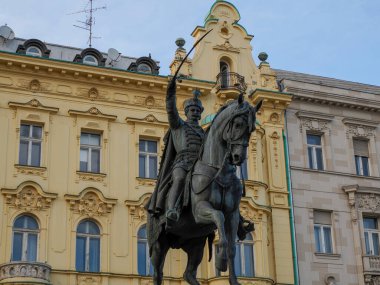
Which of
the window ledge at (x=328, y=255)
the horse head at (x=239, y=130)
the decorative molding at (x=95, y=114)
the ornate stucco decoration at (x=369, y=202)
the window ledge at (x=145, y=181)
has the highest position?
the decorative molding at (x=95, y=114)

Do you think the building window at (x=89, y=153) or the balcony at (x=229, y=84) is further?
the balcony at (x=229, y=84)

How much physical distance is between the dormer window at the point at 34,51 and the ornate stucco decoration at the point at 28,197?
5.83m

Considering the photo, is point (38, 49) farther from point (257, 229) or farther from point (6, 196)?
point (257, 229)

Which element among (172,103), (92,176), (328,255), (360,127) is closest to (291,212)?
(328,255)

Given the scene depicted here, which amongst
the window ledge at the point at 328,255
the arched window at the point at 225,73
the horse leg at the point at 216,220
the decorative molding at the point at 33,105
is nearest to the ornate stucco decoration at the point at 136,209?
the decorative molding at the point at 33,105

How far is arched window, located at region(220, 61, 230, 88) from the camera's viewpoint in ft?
103

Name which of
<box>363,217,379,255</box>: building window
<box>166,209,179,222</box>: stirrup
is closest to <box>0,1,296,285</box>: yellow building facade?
<box>363,217,379,255</box>: building window

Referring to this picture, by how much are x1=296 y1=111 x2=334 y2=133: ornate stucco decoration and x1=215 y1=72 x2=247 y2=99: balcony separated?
3.17 metres

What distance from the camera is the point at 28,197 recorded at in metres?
26.7

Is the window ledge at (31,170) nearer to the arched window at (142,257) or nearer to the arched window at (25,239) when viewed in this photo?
the arched window at (25,239)

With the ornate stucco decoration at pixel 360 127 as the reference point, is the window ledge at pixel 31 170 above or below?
below

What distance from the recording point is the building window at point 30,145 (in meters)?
→ 27.5

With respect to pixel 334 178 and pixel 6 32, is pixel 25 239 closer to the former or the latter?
pixel 6 32

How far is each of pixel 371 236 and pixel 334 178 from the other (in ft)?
9.88
